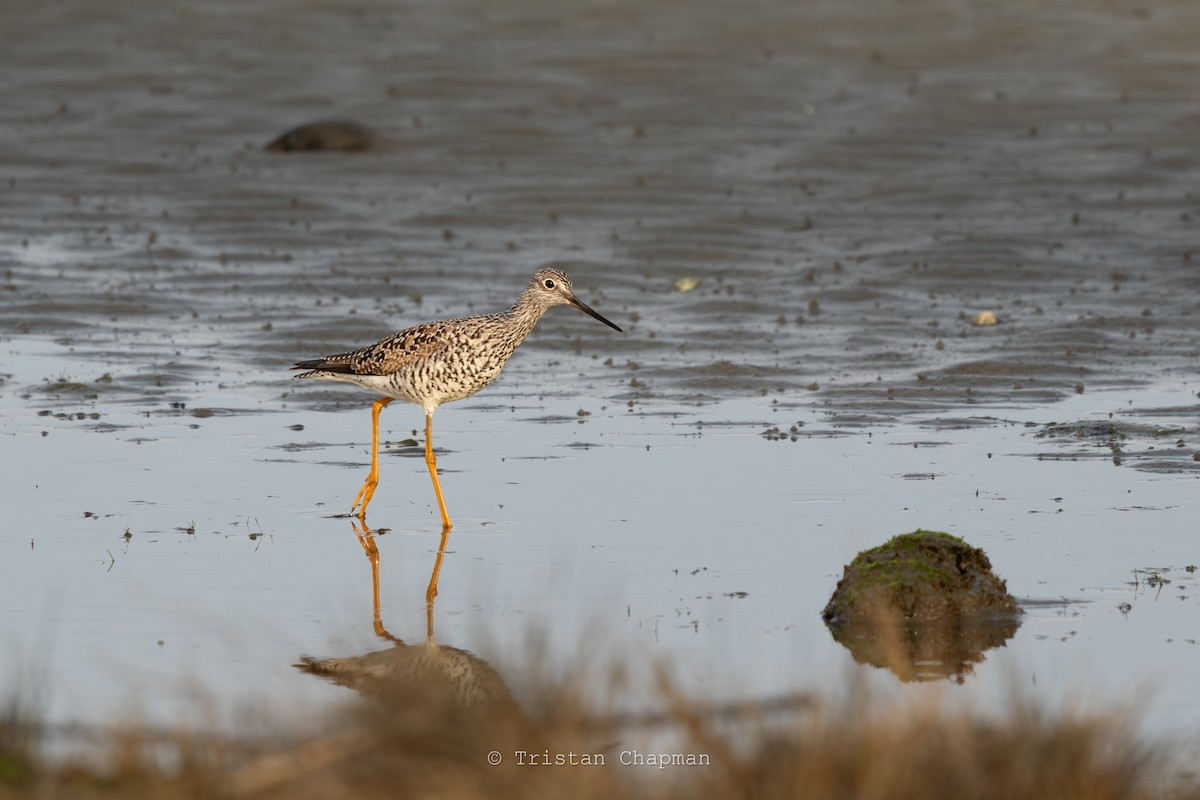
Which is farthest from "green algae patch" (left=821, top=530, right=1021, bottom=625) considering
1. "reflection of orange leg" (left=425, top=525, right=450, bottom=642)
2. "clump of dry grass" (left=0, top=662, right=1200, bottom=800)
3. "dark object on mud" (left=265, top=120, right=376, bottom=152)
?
"dark object on mud" (left=265, top=120, right=376, bottom=152)

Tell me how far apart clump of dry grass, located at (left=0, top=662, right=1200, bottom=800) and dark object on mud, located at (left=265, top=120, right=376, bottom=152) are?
19.0 m

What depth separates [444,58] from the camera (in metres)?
28.0

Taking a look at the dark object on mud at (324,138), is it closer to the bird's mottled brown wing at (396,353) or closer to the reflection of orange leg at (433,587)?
the bird's mottled brown wing at (396,353)

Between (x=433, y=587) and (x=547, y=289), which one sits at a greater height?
(x=547, y=289)

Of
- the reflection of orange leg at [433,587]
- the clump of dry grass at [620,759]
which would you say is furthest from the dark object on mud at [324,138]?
the clump of dry grass at [620,759]

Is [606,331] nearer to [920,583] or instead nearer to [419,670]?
[920,583]

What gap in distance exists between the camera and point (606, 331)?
18.1m

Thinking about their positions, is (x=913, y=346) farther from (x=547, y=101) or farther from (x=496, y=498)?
(x=547, y=101)

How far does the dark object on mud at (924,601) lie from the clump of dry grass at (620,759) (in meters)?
2.75

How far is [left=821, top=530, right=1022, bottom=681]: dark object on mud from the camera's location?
905 centimetres

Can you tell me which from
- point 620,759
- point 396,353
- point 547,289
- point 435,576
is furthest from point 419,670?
point 547,289

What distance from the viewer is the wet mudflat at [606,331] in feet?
31.4

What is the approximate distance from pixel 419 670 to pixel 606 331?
979 centimetres

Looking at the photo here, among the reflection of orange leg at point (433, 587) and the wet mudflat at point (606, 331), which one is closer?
the reflection of orange leg at point (433, 587)
